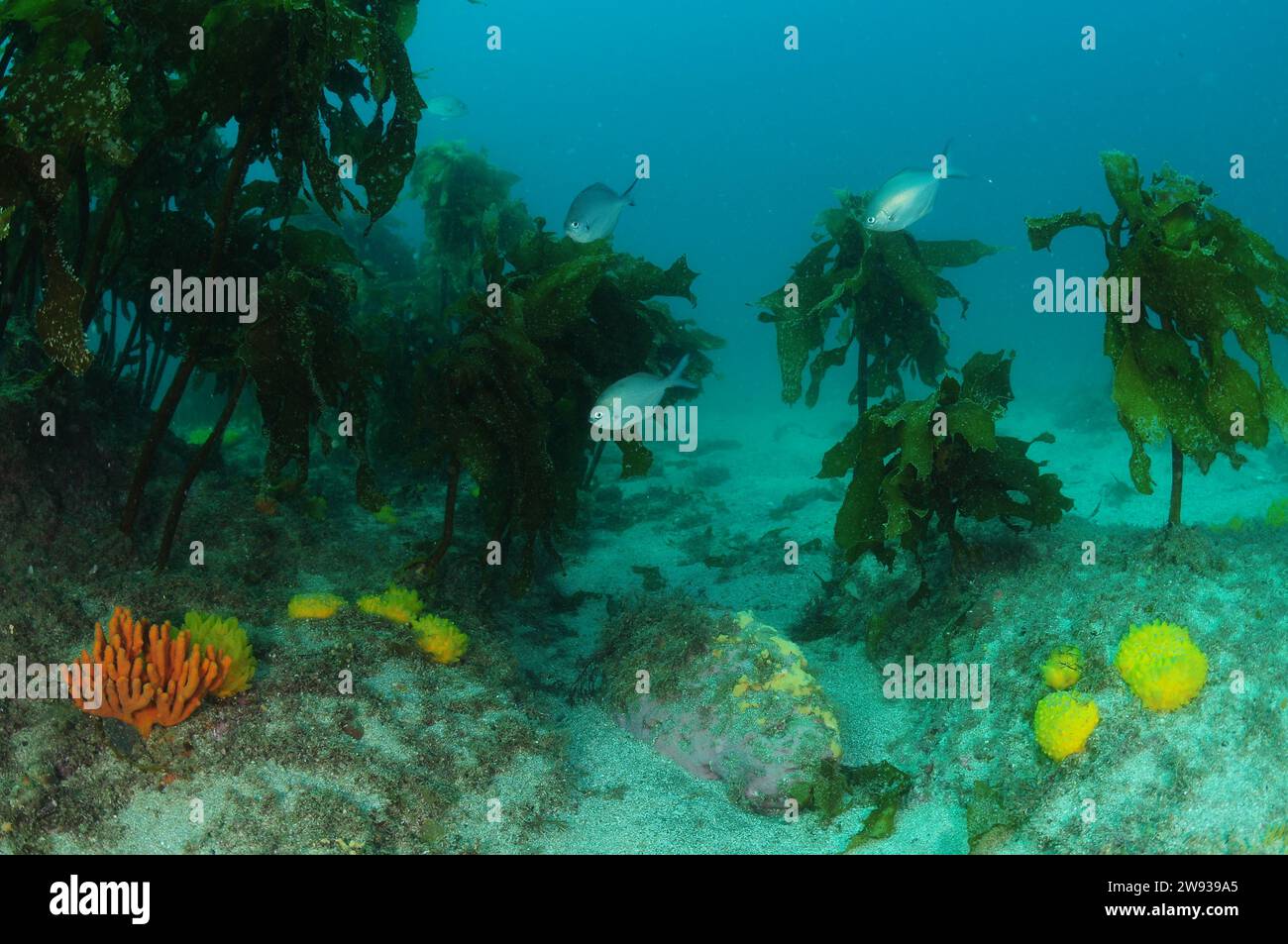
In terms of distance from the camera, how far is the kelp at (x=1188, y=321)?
3.74m

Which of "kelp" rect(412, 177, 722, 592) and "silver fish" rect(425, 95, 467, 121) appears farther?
"silver fish" rect(425, 95, 467, 121)

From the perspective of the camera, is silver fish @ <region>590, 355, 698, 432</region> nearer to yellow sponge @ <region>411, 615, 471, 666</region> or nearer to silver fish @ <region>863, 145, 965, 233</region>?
yellow sponge @ <region>411, 615, 471, 666</region>

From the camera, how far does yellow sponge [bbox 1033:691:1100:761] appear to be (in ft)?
10.2

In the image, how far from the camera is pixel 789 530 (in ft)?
27.9

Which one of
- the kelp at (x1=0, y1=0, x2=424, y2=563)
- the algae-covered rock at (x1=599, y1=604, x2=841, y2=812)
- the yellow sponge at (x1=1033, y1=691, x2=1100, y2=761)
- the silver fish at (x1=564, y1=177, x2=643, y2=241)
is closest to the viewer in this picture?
the kelp at (x1=0, y1=0, x2=424, y2=563)

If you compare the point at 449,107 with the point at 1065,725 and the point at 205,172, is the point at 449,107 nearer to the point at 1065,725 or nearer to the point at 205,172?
the point at 205,172

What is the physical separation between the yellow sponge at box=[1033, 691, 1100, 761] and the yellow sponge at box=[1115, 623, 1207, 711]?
229mm

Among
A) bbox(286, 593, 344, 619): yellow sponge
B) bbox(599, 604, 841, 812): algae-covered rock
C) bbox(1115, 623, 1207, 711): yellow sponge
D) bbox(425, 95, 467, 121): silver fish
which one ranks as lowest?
bbox(599, 604, 841, 812): algae-covered rock

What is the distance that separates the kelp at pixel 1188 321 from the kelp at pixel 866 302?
178cm

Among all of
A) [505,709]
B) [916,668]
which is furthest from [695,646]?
[916,668]

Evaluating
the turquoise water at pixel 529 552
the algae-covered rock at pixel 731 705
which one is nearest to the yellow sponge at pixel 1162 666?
the turquoise water at pixel 529 552

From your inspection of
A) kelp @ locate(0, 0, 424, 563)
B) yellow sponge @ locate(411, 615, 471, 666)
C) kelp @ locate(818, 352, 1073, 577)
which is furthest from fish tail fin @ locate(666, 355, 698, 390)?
yellow sponge @ locate(411, 615, 471, 666)

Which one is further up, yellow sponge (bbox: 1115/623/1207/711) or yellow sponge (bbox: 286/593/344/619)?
yellow sponge (bbox: 286/593/344/619)
